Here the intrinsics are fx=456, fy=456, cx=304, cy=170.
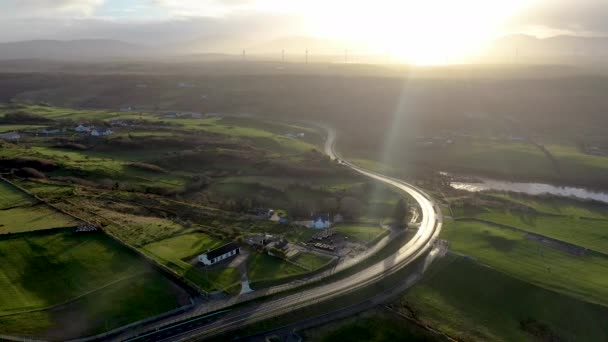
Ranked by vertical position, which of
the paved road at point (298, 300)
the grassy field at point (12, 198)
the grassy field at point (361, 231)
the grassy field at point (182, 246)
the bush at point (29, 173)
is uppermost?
the bush at point (29, 173)

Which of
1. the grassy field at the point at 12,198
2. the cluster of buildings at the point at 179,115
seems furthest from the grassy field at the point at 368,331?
the cluster of buildings at the point at 179,115

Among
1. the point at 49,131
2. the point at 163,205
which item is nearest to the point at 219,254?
the point at 163,205

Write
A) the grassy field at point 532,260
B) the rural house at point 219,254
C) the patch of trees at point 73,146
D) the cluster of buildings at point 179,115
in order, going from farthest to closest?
the cluster of buildings at point 179,115 < the patch of trees at point 73,146 < the grassy field at point 532,260 < the rural house at point 219,254

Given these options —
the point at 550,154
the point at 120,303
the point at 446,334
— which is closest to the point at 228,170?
the point at 120,303

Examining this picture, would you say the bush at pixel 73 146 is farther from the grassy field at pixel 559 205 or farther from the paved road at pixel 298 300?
the grassy field at pixel 559 205

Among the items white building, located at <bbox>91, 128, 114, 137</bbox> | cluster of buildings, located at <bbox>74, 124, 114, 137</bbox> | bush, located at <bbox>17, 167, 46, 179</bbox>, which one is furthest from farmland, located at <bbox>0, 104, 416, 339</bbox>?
white building, located at <bbox>91, 128, 114, 137</bbox>
